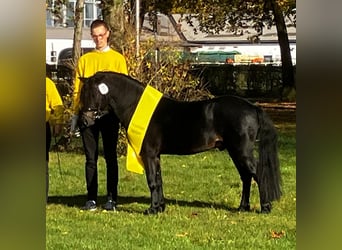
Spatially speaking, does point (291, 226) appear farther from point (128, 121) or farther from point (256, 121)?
point (128, 121)

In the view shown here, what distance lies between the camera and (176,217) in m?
5.60

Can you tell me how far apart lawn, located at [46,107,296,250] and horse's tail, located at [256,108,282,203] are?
19 cm

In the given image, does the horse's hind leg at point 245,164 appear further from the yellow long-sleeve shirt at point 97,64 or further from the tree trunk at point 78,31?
the tree trunk at point 78,31

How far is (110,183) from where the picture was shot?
19.4ft

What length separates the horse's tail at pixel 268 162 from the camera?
5.64m

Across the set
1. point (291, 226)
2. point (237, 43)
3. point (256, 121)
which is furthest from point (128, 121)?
point (237, 43)

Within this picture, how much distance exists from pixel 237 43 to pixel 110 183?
22208mm

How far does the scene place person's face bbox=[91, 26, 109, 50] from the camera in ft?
17.6

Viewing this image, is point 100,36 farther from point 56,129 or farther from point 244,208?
point 244,208

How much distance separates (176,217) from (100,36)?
157 centimetres

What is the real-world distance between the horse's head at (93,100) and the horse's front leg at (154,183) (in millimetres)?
567

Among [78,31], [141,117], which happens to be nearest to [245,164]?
[141,117]

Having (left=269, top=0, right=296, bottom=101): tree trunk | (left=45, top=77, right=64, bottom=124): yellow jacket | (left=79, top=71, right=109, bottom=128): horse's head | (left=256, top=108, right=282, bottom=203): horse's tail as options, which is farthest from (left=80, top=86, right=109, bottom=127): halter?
(left=269, top=0, right=296, bottom=101): tree trunk
